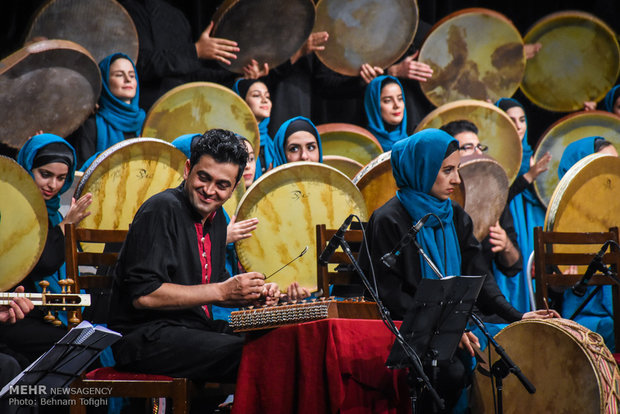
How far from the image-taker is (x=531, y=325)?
3348mm

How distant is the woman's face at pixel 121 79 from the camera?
17.9 feet

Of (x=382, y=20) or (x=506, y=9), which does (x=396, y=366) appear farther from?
(x=506, y=9)

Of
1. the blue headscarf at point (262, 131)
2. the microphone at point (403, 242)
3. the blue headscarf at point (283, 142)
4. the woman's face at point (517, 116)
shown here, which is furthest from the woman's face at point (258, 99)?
the microphone at point (403, 242)

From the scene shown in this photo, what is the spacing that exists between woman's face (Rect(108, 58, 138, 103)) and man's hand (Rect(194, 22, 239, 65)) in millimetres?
632

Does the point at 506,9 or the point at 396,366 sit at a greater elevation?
the point at 506,9

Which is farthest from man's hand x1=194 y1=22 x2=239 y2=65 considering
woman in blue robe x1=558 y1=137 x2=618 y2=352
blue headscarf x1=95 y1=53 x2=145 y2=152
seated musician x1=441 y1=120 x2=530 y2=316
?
woman in blue robe x1=558 y1=137 x2=618 y2=352

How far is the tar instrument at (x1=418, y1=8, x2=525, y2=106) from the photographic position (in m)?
6.87

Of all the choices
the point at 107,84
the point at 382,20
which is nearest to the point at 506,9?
the point at 382,20

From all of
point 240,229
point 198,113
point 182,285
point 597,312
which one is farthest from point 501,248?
point 182,285

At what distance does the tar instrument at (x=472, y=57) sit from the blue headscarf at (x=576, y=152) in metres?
0.81

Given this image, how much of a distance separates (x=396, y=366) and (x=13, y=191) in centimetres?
237

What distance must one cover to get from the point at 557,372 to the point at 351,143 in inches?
128

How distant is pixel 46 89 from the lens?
5055 mm

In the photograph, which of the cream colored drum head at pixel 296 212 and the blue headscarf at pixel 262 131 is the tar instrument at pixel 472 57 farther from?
the cream colored drum head at pixel 296 212
